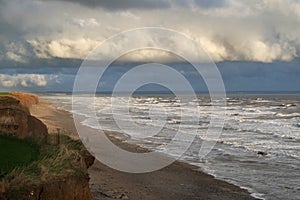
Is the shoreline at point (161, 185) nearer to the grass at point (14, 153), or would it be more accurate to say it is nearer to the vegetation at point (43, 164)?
the vegetation at point (43, 164)

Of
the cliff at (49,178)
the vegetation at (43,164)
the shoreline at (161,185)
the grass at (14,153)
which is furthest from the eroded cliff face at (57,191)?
the shoreline at (161,185)

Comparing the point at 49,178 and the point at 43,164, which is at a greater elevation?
the point at 43,164

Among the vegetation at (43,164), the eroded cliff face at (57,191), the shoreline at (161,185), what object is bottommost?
the shoreline at (161,185)

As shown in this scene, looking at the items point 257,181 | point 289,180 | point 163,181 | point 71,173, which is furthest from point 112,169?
point 71,173

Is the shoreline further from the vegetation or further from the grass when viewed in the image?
the grass

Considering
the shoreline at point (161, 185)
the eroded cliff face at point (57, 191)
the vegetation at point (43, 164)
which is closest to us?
the eroded cliff face at point (57, 191)

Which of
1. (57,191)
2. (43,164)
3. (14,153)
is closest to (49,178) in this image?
(57,191)

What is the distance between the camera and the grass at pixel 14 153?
920 centimetres

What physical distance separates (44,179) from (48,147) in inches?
99.8

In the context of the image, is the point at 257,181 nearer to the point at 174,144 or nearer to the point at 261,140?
the point at 174,144

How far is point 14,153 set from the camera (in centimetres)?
1014

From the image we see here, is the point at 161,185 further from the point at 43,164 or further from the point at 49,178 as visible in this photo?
the point at 49,178

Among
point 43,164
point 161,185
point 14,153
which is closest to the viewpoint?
point 43,164

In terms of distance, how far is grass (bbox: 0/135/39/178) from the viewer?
9195mm
